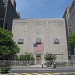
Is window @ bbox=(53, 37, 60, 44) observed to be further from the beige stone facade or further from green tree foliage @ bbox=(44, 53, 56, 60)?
green tree foliage @ bbox=(44, 53, 56, 60)

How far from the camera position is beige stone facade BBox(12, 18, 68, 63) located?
77562 millimetres

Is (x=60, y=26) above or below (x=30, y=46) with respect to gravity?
above

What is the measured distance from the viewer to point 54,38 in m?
78.2

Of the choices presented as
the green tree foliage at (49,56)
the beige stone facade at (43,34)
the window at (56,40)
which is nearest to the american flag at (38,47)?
the beige stone facade at (43,34)

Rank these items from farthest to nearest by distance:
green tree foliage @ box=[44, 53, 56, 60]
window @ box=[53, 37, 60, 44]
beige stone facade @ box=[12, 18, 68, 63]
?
beige stone facade @ box=[12, 18, 68, 63]
window @ box=[53, 37, 60, 44]
green tree foliage @ box=[44, 53, 56, 60]

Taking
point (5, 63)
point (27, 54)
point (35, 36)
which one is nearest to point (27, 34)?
point (35, 36)

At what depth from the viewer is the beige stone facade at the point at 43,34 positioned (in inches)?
3054

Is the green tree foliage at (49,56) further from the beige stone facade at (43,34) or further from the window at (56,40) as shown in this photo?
the window at (56,40)

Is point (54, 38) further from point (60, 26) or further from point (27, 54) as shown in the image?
point (27, 54)

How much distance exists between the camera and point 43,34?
260ft

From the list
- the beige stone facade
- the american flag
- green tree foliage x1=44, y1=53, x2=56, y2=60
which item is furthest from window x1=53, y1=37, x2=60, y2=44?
green tree foliage x1=44, y1=53, x2=56, y2=60

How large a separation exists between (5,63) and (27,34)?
2013 centimetres

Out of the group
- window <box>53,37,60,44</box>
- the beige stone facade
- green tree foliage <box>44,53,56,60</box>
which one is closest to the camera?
green tree foliage <box>44,53,56,60</box>

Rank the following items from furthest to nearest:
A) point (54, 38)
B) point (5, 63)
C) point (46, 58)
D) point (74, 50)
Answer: point (74, 50) → point (54, 38) → point (46, 58) → point (5, 63)
